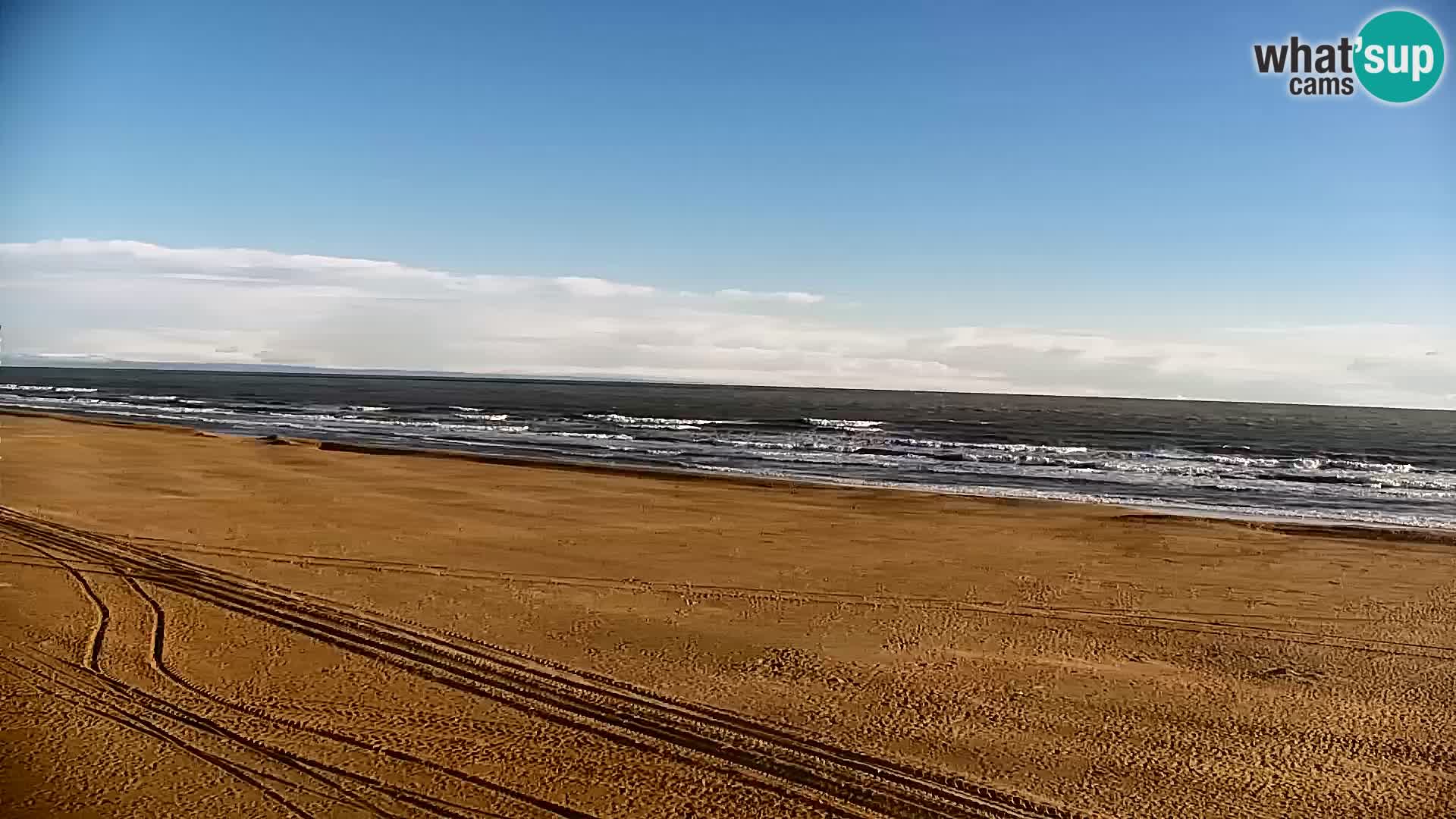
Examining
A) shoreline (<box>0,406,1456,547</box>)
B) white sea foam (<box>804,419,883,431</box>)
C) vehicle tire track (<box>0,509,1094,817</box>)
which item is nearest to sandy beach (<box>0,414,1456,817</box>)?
vehicle tire track (<box>0,509,1094,817</box>)

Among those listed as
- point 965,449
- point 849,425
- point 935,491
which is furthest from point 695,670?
point 849,425

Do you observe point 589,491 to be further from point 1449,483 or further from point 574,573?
point 1449,483

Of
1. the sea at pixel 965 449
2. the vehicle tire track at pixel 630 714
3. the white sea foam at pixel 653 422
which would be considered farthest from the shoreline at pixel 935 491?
the white sea foam at pixel 653 422

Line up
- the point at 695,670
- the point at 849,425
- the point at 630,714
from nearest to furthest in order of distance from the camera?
the point at 630,714
the point at 695,670
the point at 849,425

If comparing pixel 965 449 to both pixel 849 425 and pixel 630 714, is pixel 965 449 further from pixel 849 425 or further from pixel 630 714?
pixel 630 714

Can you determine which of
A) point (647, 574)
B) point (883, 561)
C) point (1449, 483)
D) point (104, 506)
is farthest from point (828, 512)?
point (1449, 483)

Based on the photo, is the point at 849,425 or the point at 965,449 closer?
the point at 965,449

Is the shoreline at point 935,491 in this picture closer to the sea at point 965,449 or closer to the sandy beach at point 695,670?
the sea at point 965,449
